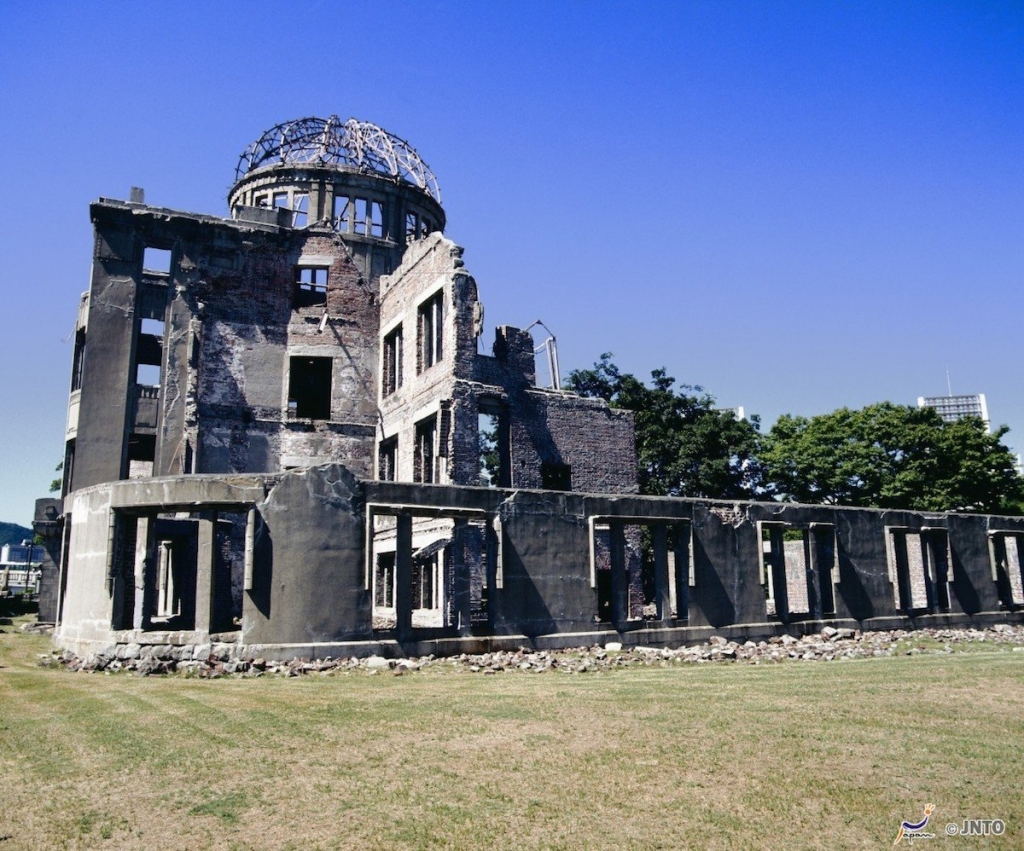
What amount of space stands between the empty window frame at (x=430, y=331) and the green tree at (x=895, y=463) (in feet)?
71.1

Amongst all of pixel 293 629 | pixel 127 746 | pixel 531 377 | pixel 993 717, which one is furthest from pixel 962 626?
pixel 127 746

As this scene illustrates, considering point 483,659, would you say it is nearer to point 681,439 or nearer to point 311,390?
point 311,390

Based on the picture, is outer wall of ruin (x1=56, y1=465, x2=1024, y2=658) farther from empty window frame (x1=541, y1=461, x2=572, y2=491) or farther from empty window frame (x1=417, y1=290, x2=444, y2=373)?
empty window frame (x1=417, y1=290, x2=444, y2=373)

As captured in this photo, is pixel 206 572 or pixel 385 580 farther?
pixel 385 580

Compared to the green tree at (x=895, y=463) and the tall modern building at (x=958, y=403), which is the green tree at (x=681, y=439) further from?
the tall modern building at (x=958, y=403)

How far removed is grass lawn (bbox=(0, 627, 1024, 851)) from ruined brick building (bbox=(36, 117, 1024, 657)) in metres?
3.80

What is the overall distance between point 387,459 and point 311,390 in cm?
429

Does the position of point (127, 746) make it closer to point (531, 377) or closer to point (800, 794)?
point (800, 794)

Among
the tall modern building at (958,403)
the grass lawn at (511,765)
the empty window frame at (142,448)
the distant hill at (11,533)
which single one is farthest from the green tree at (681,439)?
the distant hill at (11,533)

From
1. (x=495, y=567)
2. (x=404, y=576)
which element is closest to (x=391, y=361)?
(x=495, y=567)

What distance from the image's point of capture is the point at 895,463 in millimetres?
39188

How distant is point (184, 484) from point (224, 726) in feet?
22.9

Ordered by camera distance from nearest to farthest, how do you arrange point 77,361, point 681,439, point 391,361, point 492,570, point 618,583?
point 492,570 < point 618,583 < point 391,361 < point 77,361 < point 681,439

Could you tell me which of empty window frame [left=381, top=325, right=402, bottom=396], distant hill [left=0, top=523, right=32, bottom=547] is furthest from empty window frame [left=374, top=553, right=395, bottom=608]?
distant hill [left=0, top=523, right=32, bottom=547]
